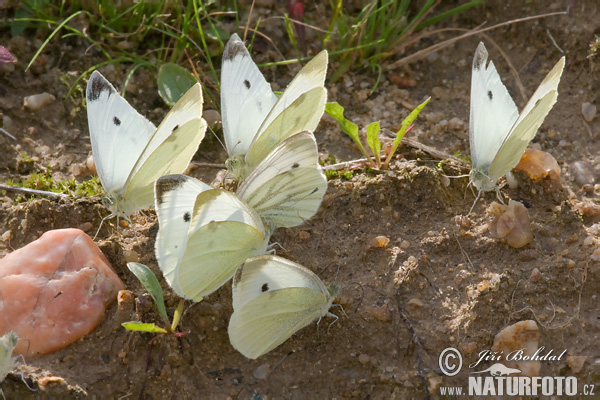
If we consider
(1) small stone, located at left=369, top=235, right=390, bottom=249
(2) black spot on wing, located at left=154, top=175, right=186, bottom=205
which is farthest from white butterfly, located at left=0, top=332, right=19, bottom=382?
(1) small stone, located at left=369, top=235, right=390, bottom=249

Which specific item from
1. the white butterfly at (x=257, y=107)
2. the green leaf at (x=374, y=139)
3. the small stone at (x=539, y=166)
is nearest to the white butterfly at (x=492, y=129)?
the small stone at (x=539, y=166)

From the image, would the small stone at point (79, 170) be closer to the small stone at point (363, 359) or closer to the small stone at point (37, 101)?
the small stone at point (37, 101)

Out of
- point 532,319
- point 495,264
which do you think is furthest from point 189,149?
point 532,319

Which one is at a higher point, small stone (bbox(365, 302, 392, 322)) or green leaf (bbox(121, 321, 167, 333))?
green leaf (bbox(121, 321, 167, 333))

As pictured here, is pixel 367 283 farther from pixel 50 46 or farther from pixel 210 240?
pixel 50 46

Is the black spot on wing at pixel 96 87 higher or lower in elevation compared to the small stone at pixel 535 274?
higher

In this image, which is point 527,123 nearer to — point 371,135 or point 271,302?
point 371,135

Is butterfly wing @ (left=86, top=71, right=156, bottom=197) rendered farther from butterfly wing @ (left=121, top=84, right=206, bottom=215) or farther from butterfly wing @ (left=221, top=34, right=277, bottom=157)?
butterfly wing @ (left=221, top=34, right=277, bottom=157)
